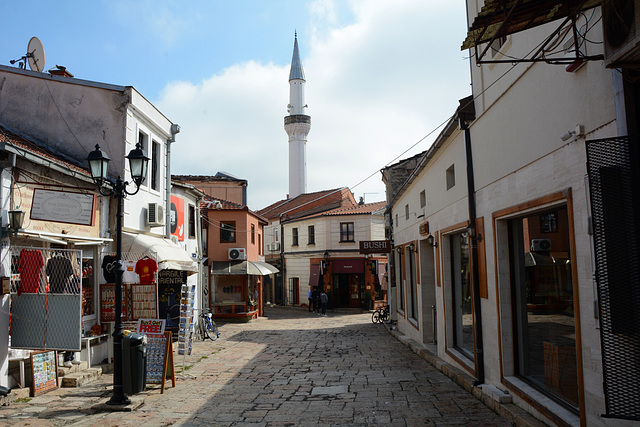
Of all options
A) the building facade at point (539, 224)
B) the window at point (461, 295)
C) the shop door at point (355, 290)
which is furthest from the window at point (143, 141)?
the shop door at point (355, 290)

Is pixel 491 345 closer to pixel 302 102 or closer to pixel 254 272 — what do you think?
pixel 254 272

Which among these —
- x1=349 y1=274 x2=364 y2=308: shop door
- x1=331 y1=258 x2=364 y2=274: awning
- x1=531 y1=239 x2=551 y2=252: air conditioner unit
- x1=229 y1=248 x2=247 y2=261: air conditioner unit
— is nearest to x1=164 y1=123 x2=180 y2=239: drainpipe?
x1=531 y1=239 x2=551 y2=252: air conditioner unit

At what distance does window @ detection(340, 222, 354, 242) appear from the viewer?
3500 centimetres

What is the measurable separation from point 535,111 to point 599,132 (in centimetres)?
152

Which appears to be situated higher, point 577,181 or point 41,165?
point 41,165

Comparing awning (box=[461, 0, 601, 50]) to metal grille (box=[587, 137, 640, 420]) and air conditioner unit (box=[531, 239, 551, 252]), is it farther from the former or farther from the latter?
air conditioner unit (box=[531, 239, 551, 252])

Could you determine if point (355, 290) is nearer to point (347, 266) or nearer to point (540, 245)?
point (347, 266)

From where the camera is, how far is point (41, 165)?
9.46m

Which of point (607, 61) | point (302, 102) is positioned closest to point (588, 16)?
point (607, 61)

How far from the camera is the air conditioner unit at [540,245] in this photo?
6.21m

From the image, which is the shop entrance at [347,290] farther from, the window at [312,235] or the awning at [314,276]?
the window at [312,235]

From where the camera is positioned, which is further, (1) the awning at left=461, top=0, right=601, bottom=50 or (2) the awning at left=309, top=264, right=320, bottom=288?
(2) the awning at left=309, top=264, right=320, bottom=288

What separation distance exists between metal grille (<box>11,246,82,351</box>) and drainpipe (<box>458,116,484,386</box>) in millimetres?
6623

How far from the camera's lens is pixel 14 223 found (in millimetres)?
8312
